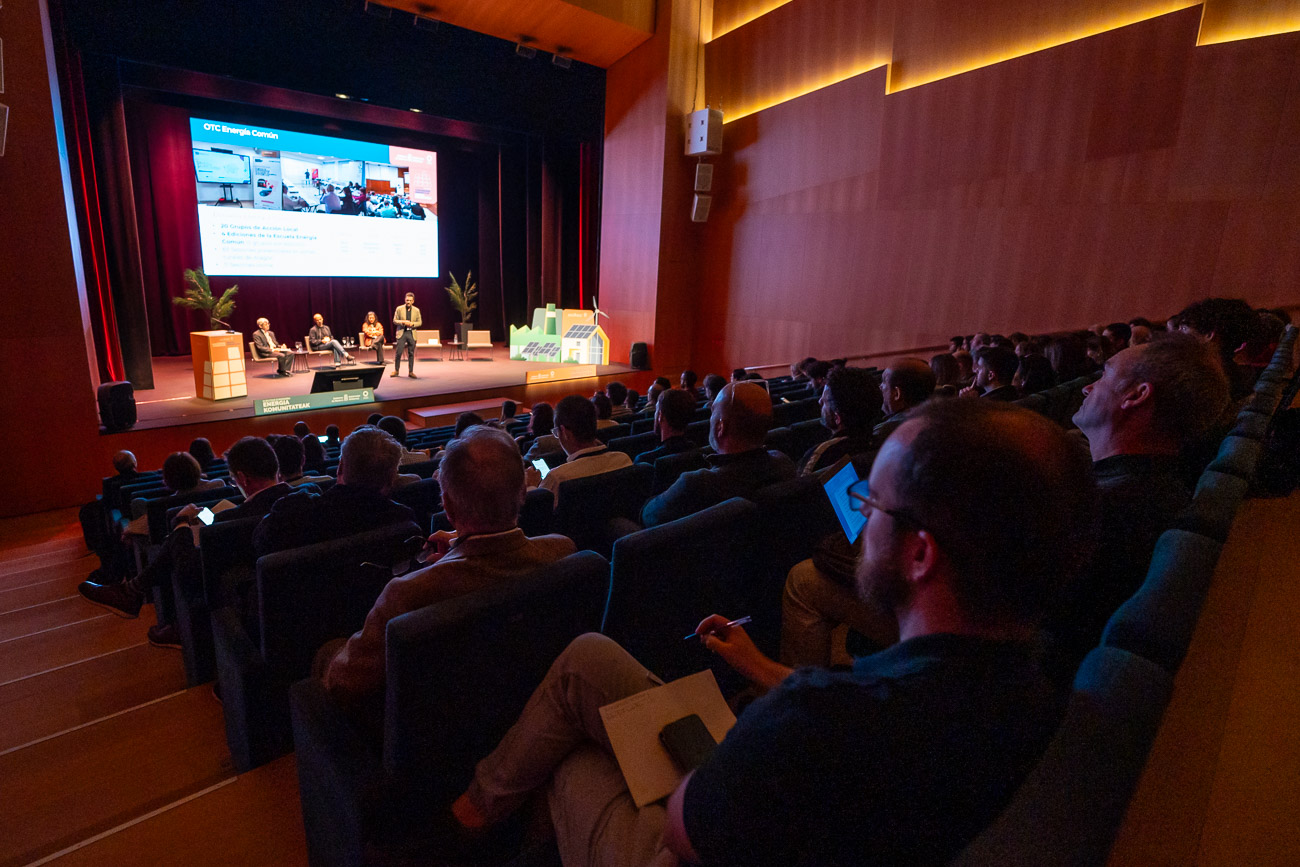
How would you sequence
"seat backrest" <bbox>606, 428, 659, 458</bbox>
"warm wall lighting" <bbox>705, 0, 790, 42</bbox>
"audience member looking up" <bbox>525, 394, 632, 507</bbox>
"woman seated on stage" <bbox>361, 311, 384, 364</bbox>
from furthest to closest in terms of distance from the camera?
"woman seated on stage" <bbox>361, 311, 384, 364</bbox> < "warm wall lighting" <bbox>705, 0, 790, 42</bbox> < "seat backrest" <bbox>606, 428, 659, 458</bbox> < "audience member looking up" <bbox>525, 394, 632, 507</bbox>

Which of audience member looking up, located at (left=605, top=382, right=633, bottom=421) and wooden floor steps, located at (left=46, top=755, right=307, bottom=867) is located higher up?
audience member looking up, located at (left=605, top=382, right=633, bottom=421)

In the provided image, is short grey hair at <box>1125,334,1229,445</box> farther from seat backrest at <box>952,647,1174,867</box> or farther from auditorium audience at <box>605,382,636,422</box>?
auditorium audience at <box>605,382,636,422</box>

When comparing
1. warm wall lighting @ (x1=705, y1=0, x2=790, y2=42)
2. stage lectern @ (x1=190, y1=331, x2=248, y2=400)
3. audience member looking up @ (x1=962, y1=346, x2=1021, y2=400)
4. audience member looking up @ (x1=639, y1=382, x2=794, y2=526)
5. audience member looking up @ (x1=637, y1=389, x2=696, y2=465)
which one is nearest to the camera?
audience member looking up @ (x1=639, y1=382, x2=794, y2=526)

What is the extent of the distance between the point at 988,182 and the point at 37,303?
8818mm

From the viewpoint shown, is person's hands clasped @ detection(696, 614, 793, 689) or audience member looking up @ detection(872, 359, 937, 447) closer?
person's hands clasped @ detection(696, 614, 793, 689)

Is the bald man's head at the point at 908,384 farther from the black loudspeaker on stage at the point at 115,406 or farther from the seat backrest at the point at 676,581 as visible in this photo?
the black loudspeaker on stage at the point at 115,406

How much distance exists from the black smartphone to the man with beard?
28 cm

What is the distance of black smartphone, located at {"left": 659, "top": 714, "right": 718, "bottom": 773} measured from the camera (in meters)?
1.09

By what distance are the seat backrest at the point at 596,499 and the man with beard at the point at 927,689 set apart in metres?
1.56

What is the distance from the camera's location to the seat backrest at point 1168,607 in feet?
2.91

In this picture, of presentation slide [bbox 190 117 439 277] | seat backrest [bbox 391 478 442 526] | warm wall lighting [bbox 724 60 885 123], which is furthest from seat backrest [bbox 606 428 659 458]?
presentation slide [bbox 190 117 439 277]

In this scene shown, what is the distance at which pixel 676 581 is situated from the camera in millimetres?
1586

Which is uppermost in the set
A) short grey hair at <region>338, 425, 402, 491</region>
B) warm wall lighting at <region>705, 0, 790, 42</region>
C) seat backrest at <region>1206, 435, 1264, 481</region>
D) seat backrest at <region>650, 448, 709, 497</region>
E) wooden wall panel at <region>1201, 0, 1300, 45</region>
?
warm wall lighting at <region>705, 0, 790, 42</region>

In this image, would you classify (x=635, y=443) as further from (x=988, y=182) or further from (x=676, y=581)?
(x=988, y=182)
